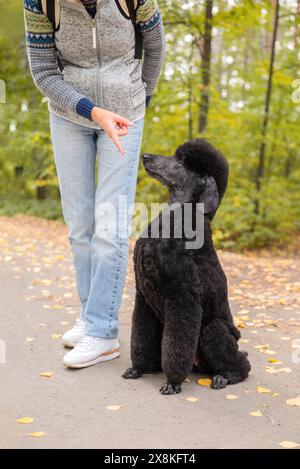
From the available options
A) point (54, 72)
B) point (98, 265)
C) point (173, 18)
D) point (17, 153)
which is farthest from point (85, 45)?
point (17, 153)

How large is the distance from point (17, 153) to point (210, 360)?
9.04 meters

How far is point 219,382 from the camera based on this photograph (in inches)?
122

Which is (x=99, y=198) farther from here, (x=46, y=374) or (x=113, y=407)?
(x=113, y=407)

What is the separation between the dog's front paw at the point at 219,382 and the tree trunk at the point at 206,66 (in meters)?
6.59

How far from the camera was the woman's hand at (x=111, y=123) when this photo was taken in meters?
2.92

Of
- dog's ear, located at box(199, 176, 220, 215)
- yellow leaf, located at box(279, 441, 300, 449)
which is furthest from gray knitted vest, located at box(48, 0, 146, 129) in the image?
yellow leaf, located at box(279, 441, 300, 449)

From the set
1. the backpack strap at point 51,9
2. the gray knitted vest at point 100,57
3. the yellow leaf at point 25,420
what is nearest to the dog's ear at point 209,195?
the gray knitted vest at point 100,57

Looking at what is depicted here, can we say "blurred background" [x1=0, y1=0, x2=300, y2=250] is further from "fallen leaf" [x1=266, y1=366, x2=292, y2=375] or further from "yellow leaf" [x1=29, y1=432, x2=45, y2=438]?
"yellow leaf" [x1=29, y1=432, x2=45, y2=438]

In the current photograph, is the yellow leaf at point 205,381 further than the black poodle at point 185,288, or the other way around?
the yellow leaf at point 205,381

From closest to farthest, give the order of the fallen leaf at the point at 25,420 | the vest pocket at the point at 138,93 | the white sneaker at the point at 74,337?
the fallen leaf at the point at 25,420
the vest pocket at the point at 138,93
the white sneaker at the point at 74,337

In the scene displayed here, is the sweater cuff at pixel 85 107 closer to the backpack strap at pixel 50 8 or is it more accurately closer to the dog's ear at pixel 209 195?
the backpack strap at pixel 50 8

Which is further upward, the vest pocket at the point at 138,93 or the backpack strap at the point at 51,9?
the backpack strap at the point at 51,9

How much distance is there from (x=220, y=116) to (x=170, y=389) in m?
7.48
